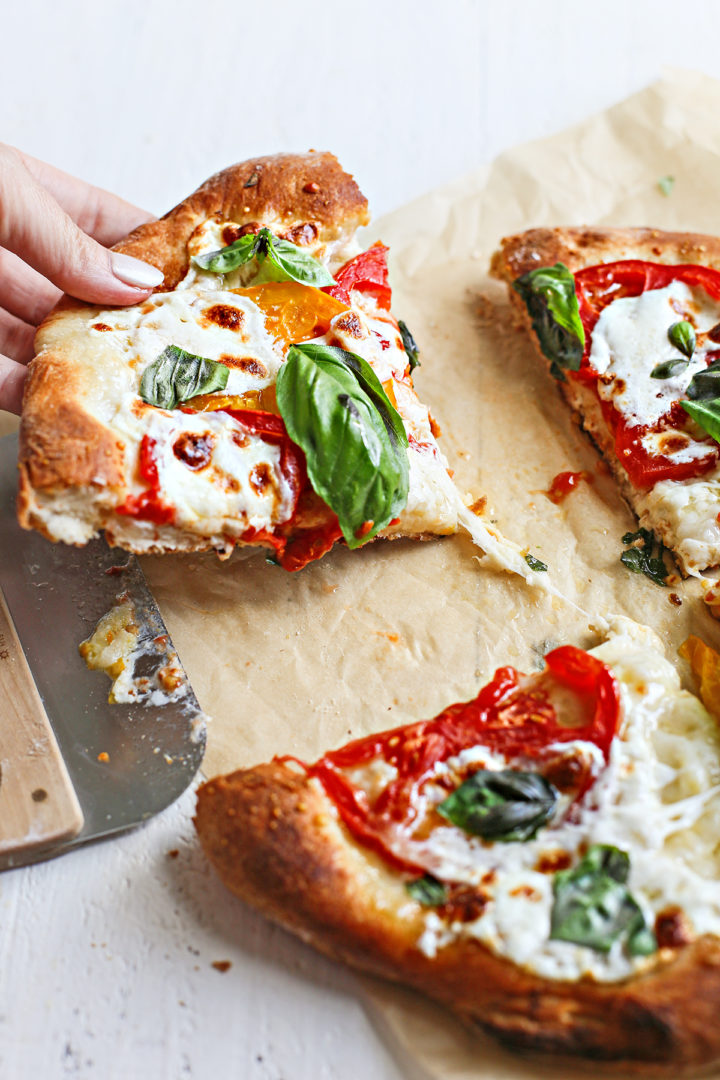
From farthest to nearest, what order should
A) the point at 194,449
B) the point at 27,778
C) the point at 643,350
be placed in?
A: the point at 643,350 < the point at 194,449 < the point at 27,778

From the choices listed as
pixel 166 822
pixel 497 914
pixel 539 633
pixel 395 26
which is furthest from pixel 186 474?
pixel 395 26

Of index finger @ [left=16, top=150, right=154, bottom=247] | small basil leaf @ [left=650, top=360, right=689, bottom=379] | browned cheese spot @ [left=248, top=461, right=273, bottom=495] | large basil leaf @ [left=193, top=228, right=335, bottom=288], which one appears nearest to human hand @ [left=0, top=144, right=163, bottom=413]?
large basil leaf @ [left=193, top=228, right=335, bottom=288]

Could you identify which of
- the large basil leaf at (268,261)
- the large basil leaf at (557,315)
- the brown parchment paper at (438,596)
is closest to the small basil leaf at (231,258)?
the large basil leaf at (268,261)

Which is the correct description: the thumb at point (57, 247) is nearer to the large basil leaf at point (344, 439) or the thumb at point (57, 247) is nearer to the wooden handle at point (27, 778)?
the large basil leaf at point (344, 439)

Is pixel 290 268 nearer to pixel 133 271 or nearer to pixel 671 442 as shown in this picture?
pixel 133 271

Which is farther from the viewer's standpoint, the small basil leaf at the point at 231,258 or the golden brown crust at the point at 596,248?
the golden brown crust at the point at 596,248

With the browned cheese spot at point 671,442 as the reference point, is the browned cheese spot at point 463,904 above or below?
below

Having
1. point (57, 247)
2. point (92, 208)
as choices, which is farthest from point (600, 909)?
point (92, 208)
